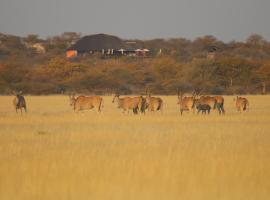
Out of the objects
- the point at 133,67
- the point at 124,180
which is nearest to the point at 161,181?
the point at 124,180

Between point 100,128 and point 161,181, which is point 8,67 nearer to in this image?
point 100,128

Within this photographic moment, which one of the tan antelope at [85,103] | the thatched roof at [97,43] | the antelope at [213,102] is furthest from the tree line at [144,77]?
the antelope at [213,102]

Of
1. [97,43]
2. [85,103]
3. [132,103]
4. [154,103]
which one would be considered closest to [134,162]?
[132,103]

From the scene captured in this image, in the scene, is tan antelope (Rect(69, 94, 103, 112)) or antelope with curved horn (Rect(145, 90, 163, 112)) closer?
antelope with curved horn (Rect(145, 90, 163, 112))

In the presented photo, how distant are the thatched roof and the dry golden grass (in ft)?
283

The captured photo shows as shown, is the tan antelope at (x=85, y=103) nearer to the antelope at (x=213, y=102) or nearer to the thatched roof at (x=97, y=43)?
the antelope at (x=213, y=102)

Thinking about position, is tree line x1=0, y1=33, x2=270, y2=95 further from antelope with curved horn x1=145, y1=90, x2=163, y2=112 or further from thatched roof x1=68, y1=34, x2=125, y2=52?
antelope with curved horn x1=145, y1=90, x2=163, y2=112

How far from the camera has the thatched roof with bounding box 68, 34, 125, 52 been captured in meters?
104

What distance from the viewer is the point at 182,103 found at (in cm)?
2472

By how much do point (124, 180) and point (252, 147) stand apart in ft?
14.8

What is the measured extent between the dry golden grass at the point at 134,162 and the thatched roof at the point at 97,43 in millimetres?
86251

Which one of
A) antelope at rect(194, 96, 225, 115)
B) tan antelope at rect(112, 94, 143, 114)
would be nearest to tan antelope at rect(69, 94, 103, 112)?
tan antelope at rect(112, 94, 143, 114)

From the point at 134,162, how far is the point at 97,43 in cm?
9580

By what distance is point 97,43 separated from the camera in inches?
4166
